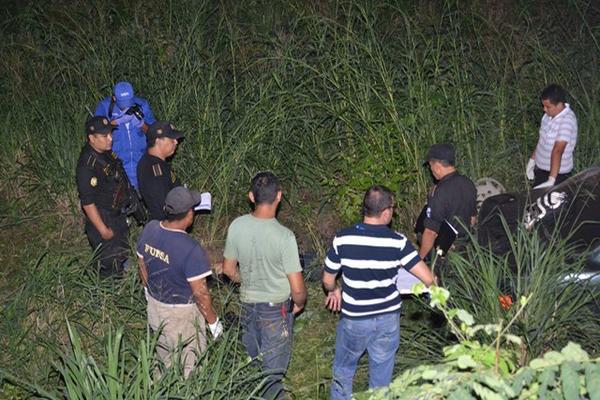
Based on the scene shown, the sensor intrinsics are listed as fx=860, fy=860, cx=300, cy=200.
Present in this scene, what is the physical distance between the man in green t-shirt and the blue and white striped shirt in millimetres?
307

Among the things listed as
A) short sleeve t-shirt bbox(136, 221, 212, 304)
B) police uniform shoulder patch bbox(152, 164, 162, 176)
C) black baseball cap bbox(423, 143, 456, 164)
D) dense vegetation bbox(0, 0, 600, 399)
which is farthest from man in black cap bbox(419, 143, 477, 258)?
police uniform shoulder patch bbox(152, 164, 162, 176)

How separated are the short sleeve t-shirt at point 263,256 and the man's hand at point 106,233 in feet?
5.71

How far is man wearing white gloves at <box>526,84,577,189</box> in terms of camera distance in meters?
7.95

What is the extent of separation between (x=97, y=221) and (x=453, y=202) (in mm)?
2877

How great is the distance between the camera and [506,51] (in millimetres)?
10359

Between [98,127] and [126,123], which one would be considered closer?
[98,127]

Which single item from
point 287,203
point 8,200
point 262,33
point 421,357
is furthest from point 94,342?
point 262,33

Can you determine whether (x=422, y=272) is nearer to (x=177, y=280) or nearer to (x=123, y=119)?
(x=177, y=280)

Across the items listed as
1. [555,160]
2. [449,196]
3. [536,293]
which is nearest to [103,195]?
[449,196]

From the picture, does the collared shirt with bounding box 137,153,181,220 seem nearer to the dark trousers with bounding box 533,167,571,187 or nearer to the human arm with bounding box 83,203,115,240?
the human arm with bounding box 83,203,115,240

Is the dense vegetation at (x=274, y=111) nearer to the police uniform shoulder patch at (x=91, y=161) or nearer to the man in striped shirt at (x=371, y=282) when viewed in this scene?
the police uniform shoulder patch at (x=91, y=161)

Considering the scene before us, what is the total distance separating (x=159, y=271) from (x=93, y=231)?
192cm

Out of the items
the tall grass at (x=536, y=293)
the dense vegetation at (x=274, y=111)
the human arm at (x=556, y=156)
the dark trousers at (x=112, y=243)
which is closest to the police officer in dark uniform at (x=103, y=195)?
the dark trousers at (x=112, y=243)

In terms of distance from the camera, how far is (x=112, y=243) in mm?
7281
